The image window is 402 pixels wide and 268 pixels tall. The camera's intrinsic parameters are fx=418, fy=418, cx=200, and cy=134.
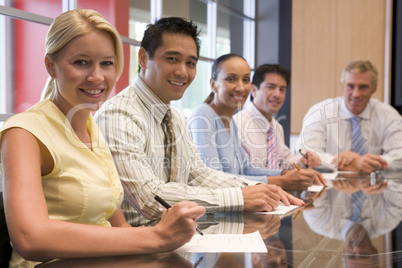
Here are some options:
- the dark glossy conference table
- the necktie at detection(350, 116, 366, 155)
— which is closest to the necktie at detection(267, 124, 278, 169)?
the necktie at detection(350, 116, 366, 155)

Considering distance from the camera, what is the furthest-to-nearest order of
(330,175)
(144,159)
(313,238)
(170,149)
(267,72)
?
1. (267,72)
2. (330,175)
3. (170,149)
4. (144,159)
5. (313,238)

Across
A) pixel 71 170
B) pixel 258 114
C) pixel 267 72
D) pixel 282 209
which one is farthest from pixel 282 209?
pixel 267 72

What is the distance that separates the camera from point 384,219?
1406 mm

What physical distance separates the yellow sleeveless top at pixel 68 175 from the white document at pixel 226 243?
10.3 inches

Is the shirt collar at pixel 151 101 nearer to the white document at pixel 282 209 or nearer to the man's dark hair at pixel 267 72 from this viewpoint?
the white document at pixel 282 209

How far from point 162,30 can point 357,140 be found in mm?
2290

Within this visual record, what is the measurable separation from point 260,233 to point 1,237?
2.07 feet

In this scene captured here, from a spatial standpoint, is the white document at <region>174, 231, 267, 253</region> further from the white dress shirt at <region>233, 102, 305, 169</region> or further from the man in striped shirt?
the white dress shirt at <region>233, 102, 305, 169</region>

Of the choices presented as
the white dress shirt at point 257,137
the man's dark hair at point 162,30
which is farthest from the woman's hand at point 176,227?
the white dress shirt at point 257,137

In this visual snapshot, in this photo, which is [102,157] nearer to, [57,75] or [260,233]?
[57,75]

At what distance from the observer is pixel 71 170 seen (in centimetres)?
100

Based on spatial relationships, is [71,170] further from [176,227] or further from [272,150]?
[272,150]

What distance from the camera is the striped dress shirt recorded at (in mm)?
1329

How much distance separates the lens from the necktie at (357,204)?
54.5 inches
